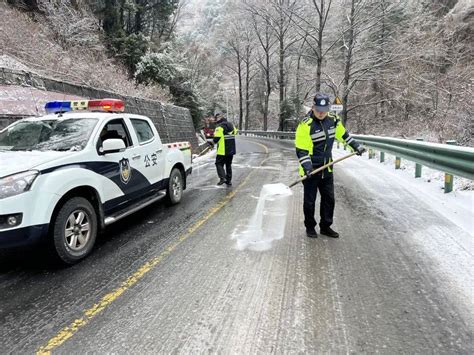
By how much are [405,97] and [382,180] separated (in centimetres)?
2044

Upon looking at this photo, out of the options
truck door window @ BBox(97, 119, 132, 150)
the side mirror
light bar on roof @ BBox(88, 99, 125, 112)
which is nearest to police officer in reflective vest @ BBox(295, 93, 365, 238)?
the side mirror

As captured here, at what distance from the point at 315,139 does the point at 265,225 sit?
1523 mm

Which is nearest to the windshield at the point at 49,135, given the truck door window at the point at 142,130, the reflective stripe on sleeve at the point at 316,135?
the truck door window at the point at 142,130

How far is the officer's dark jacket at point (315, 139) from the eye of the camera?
4656mm

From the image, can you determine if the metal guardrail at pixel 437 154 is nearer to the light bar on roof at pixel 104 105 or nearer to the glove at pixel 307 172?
the glove at pixel 307 172

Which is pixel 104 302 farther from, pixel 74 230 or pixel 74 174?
pixel 74 174

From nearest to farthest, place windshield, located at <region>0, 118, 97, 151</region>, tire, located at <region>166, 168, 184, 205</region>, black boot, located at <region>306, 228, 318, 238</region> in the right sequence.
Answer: windshield, located at <region>0, 118, 97, 151</region>, black boot, located at <region>306, 228, 318, 238</region>, tire, located at <region>166, 168, 184, 205</region>

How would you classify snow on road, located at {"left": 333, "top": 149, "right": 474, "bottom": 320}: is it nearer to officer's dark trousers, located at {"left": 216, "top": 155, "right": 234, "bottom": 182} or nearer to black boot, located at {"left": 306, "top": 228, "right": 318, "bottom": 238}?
black boot, located at {"left": 306, "top": 228, "right": 318, "bottom": 238}

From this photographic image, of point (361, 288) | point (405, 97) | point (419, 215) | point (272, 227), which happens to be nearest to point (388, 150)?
point (419, 215)

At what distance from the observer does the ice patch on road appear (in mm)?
4559

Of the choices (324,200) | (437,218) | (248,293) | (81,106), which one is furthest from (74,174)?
(437,218)

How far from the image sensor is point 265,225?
5.31 m

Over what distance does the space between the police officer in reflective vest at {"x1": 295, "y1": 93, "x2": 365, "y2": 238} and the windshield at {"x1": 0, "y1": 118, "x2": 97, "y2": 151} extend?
293 centimetres

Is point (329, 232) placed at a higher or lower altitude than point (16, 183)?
lower
